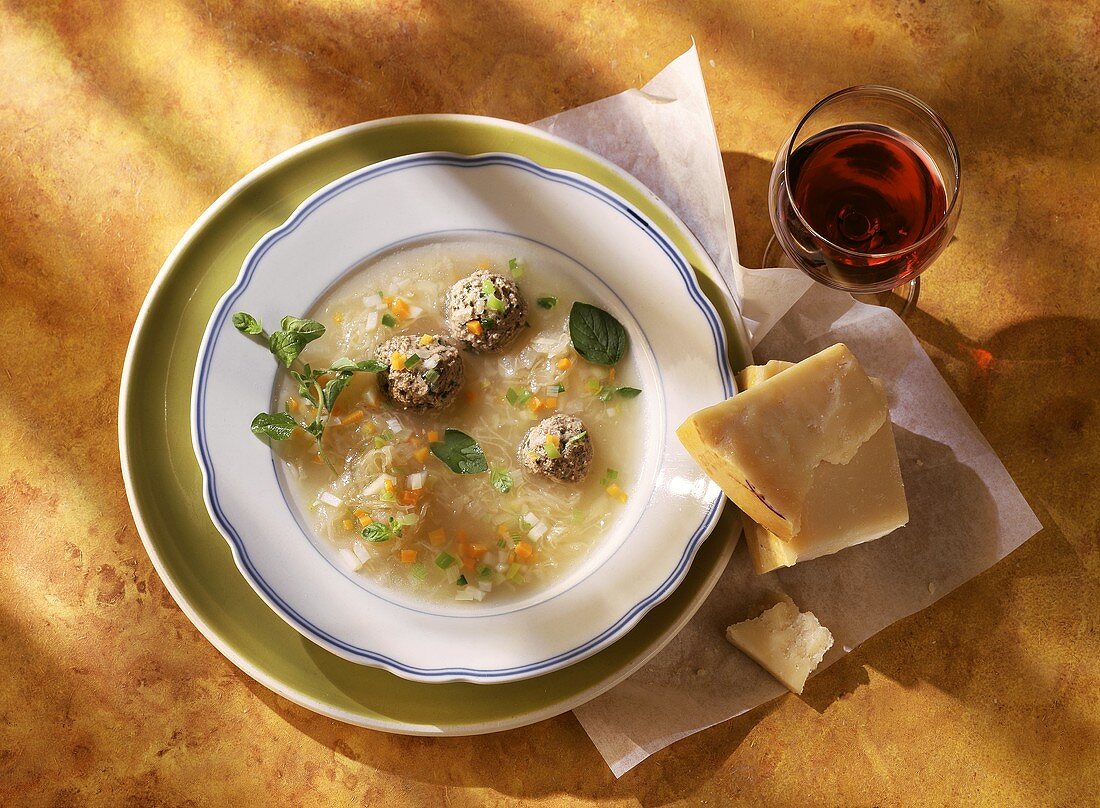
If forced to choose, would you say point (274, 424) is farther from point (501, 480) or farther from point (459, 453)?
point (501, 480)

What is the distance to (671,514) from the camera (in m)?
2.91

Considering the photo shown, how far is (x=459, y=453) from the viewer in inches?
116

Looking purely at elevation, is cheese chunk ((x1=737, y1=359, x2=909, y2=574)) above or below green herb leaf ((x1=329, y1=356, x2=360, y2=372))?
below

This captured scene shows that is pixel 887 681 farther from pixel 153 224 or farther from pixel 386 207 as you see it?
pixel 153 224

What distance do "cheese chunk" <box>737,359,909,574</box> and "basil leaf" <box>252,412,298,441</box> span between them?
153 cm

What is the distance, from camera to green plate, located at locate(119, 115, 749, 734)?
2934 millimetres

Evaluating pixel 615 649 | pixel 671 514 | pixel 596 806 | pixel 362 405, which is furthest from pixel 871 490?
pixel 362 405

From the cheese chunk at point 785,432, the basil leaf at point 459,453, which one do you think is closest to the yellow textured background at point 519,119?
the cheese chunk at point 785,432

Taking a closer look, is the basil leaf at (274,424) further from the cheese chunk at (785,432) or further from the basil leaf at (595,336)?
the cheese chunk at (785,432)

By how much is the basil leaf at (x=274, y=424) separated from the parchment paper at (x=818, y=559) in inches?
56.1

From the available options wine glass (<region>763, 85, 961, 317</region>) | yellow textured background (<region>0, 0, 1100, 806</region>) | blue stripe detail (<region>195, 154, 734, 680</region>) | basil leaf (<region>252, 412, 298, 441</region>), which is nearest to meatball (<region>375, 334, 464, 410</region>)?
basil leaf (<region>252, 412, 298, 441</region>)

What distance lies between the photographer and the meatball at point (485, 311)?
289 cm

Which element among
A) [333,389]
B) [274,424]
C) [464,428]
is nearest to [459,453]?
[464,428]

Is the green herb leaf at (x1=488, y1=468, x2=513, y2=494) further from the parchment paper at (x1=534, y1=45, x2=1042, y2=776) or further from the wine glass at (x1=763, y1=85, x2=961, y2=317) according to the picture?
the wine glass at (x1=763, y1=85, x2=961, y2=317)
